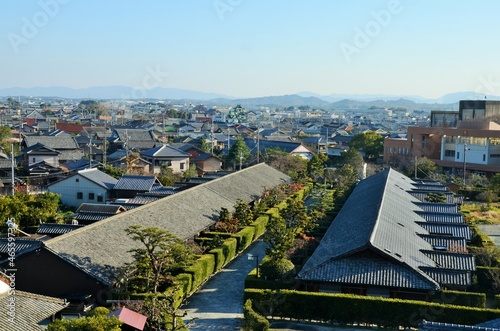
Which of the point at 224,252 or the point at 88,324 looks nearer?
the point at 88,324

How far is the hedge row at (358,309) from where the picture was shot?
14.6 metres

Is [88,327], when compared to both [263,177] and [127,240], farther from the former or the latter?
[263,177]

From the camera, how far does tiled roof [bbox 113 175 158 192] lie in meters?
30.4

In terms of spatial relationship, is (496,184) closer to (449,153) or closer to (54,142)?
(449,153)

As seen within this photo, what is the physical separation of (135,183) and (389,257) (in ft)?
58.7

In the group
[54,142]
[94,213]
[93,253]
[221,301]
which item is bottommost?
[221,301]

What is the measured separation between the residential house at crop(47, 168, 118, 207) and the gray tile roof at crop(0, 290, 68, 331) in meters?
17.9

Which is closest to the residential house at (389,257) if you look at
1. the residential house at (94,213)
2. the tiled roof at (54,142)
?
the residential house at (94,213)

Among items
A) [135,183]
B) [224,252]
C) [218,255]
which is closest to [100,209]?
[135,183]

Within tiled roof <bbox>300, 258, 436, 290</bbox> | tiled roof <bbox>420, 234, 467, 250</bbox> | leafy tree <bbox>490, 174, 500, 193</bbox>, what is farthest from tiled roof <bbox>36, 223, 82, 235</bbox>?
leafy tree <bbox>490, 174, 500, 193</bbox>

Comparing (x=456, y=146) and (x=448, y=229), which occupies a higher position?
(x=456, y=146)

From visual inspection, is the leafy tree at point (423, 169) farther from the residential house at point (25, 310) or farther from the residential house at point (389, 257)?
the residential house at point (25, 310)

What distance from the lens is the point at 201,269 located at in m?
17.5

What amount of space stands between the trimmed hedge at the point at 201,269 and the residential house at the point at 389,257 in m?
3.14
